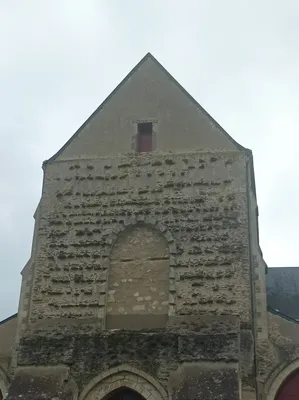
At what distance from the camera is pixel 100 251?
40.7 feet

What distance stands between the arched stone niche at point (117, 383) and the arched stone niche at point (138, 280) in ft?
3.44

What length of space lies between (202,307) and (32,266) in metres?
3.70

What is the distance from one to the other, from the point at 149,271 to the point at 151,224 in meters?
0.99

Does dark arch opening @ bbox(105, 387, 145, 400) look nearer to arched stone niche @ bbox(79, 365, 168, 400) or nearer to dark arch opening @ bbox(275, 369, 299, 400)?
arched stone niche @ bbox(79, 365, 168, 400)

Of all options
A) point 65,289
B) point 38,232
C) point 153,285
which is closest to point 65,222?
point 38,232

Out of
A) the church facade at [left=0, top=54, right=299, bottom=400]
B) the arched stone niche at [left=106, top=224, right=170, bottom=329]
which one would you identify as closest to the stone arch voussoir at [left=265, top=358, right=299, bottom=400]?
the church facade at [left=0, top=54, right=299, bottom=400]

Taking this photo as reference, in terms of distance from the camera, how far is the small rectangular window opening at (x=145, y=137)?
44.1ft

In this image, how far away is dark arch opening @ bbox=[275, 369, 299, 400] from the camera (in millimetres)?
11617

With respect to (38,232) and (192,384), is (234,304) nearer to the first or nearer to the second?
(192,384)

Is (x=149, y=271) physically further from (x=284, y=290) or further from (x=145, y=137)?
(x=284, y=290)

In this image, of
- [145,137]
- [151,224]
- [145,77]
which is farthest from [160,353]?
[145,77]

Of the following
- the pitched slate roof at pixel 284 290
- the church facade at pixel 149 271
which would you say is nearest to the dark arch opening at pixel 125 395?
the church facade at pixel 149 271

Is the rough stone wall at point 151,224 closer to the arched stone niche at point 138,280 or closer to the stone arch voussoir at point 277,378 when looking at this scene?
the arched stone niche at point 138,280

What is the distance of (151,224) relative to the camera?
12.5 metres
